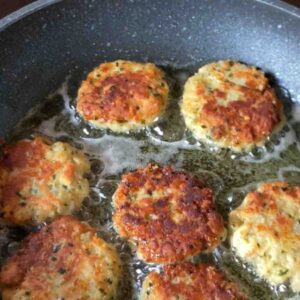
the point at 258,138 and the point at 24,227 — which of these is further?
the point at 258,138

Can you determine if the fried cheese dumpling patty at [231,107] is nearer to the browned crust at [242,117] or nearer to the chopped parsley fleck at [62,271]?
the browned crust at [242,117]

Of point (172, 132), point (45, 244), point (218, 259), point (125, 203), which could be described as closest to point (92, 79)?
point (172, 132)

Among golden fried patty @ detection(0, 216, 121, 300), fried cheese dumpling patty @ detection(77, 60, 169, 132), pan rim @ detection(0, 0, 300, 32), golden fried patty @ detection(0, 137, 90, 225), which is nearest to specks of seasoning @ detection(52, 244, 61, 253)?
golden fried patty @ detection(0, 216, 121, 300)

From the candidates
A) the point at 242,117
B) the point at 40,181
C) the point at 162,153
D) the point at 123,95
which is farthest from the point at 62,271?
the point at 242,117

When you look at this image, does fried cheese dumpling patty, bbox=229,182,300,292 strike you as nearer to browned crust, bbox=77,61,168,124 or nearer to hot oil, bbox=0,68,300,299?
hot oil, bbox=0,68,300,299

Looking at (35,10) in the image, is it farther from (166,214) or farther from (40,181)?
(166,214)

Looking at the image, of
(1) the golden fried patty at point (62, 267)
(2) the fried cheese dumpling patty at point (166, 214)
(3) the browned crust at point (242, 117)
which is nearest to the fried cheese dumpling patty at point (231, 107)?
(3) the browned crust at point (242, 117)

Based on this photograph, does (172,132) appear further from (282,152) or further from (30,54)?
(30,54)
